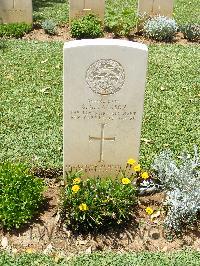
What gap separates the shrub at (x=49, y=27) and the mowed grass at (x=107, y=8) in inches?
29.9

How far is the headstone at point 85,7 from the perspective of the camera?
1015cm

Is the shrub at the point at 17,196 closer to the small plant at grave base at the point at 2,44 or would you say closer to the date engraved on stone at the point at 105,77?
the date engraved on stone at the point at 105,77

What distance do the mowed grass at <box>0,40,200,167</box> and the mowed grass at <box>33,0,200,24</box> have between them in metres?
2.02

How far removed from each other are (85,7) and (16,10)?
4.92 feet

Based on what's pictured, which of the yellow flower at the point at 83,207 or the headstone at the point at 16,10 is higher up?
the headstone at the point at 16,10

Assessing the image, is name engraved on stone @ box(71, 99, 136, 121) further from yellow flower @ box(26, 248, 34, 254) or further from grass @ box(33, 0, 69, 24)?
grass @ box(33, 0, 69, 24)

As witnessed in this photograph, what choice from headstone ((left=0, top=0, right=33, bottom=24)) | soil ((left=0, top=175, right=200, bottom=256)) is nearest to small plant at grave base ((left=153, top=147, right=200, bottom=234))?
soil ((left=0, top=175, right=200, bottom=256))

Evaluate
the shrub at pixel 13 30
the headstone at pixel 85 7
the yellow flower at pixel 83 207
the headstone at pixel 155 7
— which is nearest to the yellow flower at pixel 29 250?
the yellow flower at pixel 83 207

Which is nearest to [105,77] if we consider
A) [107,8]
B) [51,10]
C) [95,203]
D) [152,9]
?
[95,203]

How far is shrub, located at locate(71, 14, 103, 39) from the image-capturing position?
9.95 metres

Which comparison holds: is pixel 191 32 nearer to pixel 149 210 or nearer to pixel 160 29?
pixel 160 29

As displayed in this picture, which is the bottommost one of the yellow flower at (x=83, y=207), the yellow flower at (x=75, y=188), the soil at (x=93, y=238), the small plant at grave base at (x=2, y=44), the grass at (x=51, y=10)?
the soil at (x=93, y=238)

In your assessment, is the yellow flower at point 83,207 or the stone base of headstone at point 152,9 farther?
the stone base of headstone at point 152,9

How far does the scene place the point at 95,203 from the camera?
4719mm
